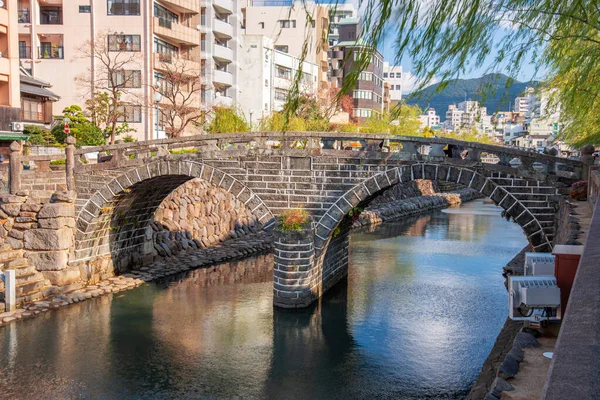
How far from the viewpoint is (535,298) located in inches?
292

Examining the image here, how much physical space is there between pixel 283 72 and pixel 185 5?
13.4 m

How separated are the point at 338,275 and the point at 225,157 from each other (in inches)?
229

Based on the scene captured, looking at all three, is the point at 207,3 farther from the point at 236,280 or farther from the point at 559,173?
the point at 559,173

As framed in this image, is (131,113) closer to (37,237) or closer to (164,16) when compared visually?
(164,16)

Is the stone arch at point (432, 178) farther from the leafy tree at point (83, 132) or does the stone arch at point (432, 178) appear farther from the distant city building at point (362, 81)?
the distant city building at point (362, 81)

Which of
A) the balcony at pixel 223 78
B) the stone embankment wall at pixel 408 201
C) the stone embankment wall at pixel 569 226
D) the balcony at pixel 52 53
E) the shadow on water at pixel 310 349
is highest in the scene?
the balcony at pixel 52 53

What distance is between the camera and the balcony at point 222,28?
133 feet

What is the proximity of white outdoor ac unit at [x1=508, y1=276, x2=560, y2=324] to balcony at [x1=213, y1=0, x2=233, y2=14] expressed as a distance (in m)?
36.9

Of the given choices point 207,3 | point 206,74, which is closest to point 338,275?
point 206,74

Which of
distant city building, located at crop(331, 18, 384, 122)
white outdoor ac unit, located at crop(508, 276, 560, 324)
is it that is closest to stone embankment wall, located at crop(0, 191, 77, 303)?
white outdoor ac unit, located at crop(508, 276, 560, 324)

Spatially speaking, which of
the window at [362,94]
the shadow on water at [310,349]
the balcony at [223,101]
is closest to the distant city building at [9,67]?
the balcony at [223,101]

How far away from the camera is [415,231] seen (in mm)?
33156

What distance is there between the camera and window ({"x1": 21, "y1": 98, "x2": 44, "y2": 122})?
3148 centimetres

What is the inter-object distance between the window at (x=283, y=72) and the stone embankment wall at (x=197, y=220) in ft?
71.1
